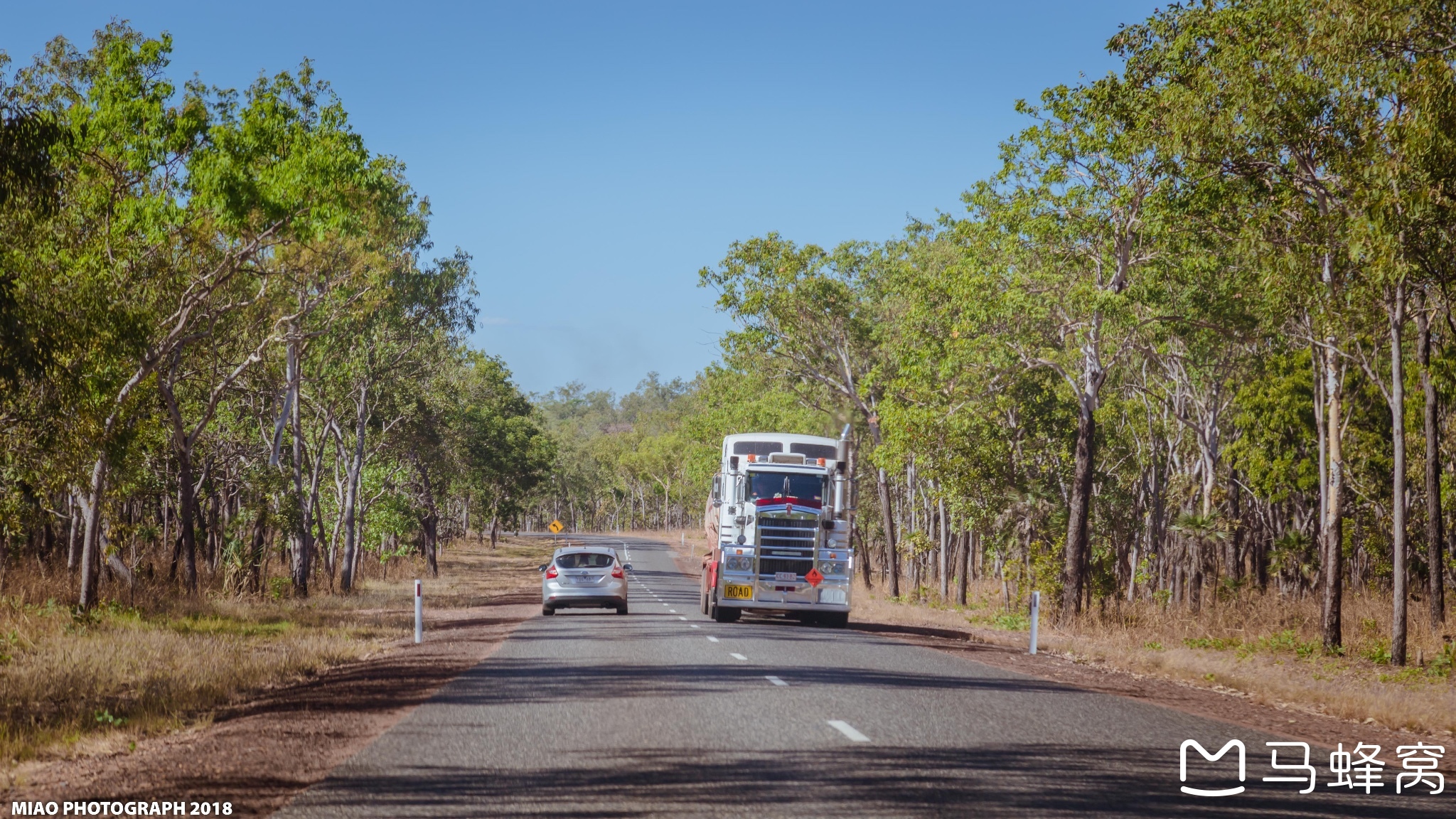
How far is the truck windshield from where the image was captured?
27.6 metres

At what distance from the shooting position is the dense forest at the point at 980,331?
1964cm

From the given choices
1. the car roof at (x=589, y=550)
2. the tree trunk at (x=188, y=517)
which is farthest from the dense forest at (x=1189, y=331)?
the tree trunk at (x=188, y=517)

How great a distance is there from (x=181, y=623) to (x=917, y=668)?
13936 millimetres

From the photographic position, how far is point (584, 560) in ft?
99.3

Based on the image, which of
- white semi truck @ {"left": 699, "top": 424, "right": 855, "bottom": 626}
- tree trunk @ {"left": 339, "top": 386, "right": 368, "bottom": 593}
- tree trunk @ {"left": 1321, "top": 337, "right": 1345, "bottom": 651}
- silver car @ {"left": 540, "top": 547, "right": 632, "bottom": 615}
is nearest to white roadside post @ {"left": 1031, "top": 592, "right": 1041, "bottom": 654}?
white semi truck @ {"left": 699, "top": 424, "right": 855, "bottom": 626}

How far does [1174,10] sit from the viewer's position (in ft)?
74.6

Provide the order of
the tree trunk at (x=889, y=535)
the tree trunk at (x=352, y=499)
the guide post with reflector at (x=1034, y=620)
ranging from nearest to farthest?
1. the guide post with reflector at (x=1034, y=620)
2. the tree trunk at (x=352, y=499)
3. the tree trunk at (x=889, y=535)

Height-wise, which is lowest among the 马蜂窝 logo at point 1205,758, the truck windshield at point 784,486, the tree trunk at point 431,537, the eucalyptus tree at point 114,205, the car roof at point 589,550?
the tree trunk at point 431,537

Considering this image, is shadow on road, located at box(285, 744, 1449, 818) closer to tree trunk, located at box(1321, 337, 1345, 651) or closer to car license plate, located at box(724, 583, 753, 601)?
tree trunk, located at box(1321, 337, 1345, 651)

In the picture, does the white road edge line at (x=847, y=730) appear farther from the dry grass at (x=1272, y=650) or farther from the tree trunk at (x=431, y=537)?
the tree trunk at (x=431, y=537)

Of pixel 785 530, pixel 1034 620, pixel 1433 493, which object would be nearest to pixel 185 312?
pixel 785 530

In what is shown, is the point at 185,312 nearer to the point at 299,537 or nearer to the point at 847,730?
the point at 299,537

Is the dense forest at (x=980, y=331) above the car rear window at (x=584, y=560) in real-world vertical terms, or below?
above

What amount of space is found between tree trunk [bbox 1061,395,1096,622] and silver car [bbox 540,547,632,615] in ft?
33.2
